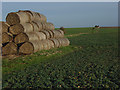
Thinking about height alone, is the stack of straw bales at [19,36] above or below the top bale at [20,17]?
below

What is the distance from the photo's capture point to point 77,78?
7.80 m

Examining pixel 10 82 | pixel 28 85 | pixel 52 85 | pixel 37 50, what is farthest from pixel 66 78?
pixel 37 50

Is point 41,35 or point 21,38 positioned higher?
point 41,35

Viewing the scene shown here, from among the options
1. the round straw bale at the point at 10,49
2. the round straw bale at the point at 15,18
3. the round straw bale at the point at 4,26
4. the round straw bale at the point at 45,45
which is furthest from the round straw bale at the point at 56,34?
the round straw bale at the point at 4,26

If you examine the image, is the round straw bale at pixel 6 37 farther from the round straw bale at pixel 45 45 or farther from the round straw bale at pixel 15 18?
the round straw bale at pixel 45 45

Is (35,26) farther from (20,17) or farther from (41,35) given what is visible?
(20,17)

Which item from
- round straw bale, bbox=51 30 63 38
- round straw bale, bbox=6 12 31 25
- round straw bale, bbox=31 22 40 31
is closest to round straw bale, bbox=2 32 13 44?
round straw bale, bbox=6 12 31 25

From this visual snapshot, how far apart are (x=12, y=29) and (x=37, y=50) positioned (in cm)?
308

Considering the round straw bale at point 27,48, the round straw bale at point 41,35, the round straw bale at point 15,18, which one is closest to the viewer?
the round straw bale at point 27,48

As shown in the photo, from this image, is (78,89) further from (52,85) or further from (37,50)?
(37,50)

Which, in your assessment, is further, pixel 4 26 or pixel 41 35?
pixel 41 35

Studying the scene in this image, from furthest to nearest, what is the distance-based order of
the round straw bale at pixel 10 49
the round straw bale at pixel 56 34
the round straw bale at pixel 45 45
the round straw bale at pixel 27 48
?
the round straw bale at pixel 56 34, the round straw bale at pixel 45 45, the round straw bale at pixel 10 49, the round straw bale at pixel 27 48

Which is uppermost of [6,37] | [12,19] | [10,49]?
[12,19]

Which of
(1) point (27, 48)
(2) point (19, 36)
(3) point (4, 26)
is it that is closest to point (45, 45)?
(1) point (27, 48)
